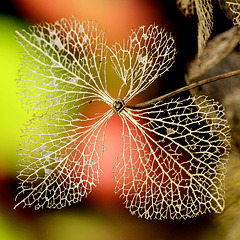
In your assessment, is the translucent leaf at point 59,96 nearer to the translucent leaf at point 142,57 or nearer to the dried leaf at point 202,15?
the translucent leaf at point 142,57

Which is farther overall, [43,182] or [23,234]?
[23,234]

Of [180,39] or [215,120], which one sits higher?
[180,39]

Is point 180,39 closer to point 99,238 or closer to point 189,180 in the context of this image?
point 189,180

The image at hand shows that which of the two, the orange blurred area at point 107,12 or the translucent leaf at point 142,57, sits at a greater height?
the orange blurred area at point 107,12

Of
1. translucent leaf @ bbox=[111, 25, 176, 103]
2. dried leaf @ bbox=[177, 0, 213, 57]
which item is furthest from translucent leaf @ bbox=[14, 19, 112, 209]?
dried leaf @ bbox=[177, 0, 213, 57]

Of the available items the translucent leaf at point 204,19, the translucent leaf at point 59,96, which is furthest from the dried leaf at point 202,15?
the translucent leaf at point 59,96

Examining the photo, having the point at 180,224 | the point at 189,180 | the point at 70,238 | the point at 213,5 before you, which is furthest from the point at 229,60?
the point at 70,238

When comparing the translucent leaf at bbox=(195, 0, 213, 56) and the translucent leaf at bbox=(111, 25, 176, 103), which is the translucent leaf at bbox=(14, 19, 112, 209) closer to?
the translucent leaf at bbox=(111, 25, 176, 103)

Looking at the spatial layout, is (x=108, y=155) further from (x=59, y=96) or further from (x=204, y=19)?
(x=204, y=19)
